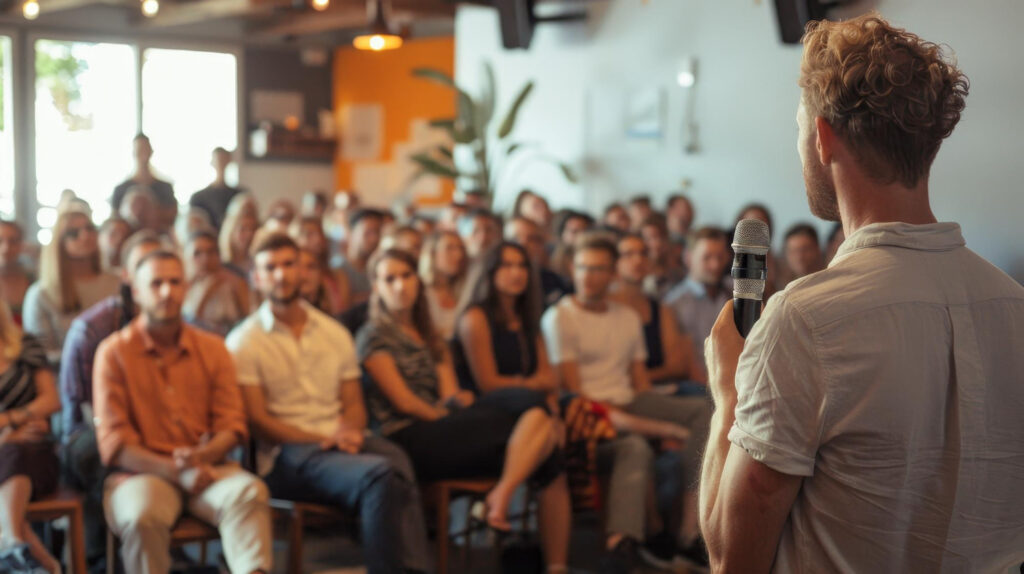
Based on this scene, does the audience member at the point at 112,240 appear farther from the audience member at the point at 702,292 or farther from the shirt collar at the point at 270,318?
the audience member at the point at 702,292

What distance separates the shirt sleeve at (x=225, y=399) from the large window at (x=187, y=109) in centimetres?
844

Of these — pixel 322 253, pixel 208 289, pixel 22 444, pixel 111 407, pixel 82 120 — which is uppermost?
pixel 82 120

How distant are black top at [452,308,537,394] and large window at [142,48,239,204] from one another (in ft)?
26.1

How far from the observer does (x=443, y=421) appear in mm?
3881

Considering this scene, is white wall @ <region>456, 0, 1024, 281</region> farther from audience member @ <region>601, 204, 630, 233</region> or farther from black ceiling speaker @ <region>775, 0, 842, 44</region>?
audience member @ <region>601, 204, 630, 233</region>

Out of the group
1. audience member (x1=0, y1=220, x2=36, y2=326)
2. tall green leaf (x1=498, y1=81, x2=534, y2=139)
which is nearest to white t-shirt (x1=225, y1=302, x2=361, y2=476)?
audience member (x1=0, y1=220, x2=36, y2=326)

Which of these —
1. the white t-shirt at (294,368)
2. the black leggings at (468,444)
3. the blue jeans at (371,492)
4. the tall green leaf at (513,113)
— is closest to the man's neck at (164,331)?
the white t-shirt at (294,368)

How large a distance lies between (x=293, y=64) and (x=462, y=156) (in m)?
3.10

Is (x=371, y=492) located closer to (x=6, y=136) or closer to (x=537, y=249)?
(x=537, y=249)

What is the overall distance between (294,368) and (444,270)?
5.29 ft

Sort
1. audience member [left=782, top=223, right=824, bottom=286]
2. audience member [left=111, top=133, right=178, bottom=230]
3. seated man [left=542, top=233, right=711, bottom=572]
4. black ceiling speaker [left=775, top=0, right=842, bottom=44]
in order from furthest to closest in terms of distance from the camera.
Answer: audience member [left=111, top=133, right=178, bottom=230] < black ceiling speaker [left=775, top=0, right=842, bottom=44] < audience member [left=782, top=223, right=824, bottom=286] < seated man [left=542, top=233, right=711, bottom=572]

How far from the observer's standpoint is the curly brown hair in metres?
1.09

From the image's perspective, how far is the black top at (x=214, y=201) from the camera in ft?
27.5

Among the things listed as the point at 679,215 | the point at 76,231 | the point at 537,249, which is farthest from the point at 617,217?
the point at 76,231
